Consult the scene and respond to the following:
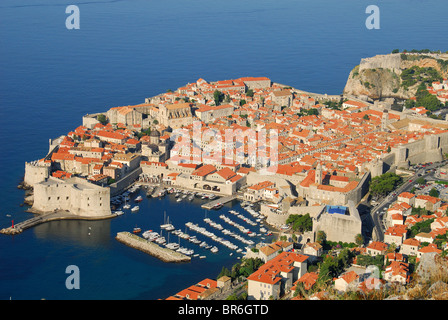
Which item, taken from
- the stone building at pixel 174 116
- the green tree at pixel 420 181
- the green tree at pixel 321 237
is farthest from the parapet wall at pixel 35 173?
the green tree at pixel 420 181

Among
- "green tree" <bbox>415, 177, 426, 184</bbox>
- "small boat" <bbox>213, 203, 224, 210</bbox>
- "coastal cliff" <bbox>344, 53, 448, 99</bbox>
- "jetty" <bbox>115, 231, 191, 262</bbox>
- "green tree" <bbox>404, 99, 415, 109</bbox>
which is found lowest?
"jetty" <bbox>115, 231, 191, 262</bbox>

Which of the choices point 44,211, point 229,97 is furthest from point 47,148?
point 229,97

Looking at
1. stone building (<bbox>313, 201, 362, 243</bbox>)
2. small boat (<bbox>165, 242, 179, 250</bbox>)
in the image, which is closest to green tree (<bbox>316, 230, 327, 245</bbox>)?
stone building (<bbox>313, 201, 362, 243</bbox>)

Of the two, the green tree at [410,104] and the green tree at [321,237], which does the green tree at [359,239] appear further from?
the green tree at [410,104]

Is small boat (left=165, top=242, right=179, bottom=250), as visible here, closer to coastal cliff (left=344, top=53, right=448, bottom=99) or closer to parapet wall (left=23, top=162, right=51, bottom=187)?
parapet wall (left=23, top=162, right=51, bottom=187)

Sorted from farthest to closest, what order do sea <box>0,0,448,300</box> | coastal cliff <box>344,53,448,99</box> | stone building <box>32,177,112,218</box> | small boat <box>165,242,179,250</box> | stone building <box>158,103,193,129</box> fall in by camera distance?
coastal cliff <box>344,53,448,99</box>, stone building <box>158,103,193,129</box>, stone building <box>32,177,112,218</box>, small boat <box>165,242,179,250</box>, sea <box>0,0,448,300</box>

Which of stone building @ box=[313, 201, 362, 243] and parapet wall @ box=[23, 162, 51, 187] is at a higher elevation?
parapet wall @ box=[23, 162, 51, 187]

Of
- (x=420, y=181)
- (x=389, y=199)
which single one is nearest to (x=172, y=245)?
(x=389, y=199)
